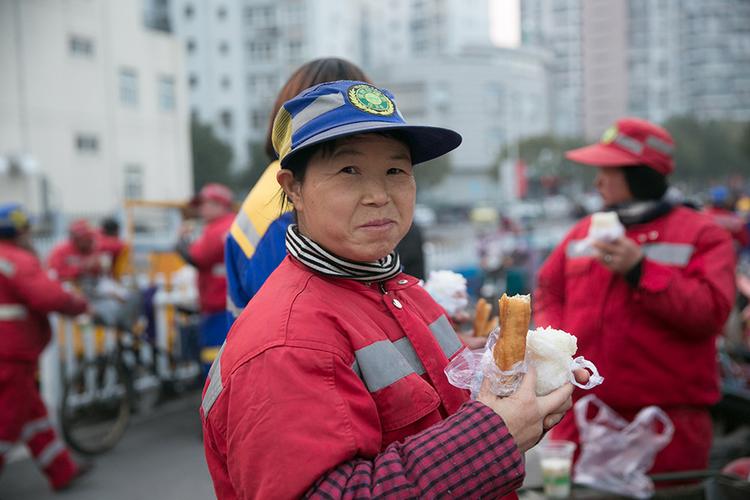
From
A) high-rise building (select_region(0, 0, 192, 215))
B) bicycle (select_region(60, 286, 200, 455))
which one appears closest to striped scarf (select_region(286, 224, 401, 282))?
bicycle (select_region(60, 286, 200, 455))

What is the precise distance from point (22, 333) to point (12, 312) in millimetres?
167

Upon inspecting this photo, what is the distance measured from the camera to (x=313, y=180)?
145 centimetres

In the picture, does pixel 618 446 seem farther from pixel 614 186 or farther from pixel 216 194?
pixel 216 194

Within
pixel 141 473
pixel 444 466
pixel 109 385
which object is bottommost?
pixel 141 473

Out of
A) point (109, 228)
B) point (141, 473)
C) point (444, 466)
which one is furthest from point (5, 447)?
point (109, 228)

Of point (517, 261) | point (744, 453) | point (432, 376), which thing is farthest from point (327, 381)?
point (517, 261)

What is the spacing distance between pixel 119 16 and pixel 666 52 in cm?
8963

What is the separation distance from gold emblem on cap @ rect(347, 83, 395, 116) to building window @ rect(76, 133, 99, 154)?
114 ft

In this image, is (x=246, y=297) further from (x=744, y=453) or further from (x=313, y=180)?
(x=744, y=453)

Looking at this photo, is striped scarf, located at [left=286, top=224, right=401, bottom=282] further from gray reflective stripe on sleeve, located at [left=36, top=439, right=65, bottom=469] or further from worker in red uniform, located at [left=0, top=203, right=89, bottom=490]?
gray reflective stripe on sleeve, located at [left=36, top=439, right=65, bottom=469]

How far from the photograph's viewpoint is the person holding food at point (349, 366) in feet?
4.09

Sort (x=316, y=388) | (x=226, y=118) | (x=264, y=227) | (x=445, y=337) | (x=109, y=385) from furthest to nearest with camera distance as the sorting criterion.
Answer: (x=226, y=118), (x=109, y=385), (x=264, y=227), (x=445, y=337), (x=316, y=388)

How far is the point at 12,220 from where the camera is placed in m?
5.20

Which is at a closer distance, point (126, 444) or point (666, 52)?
point (126, 444)
